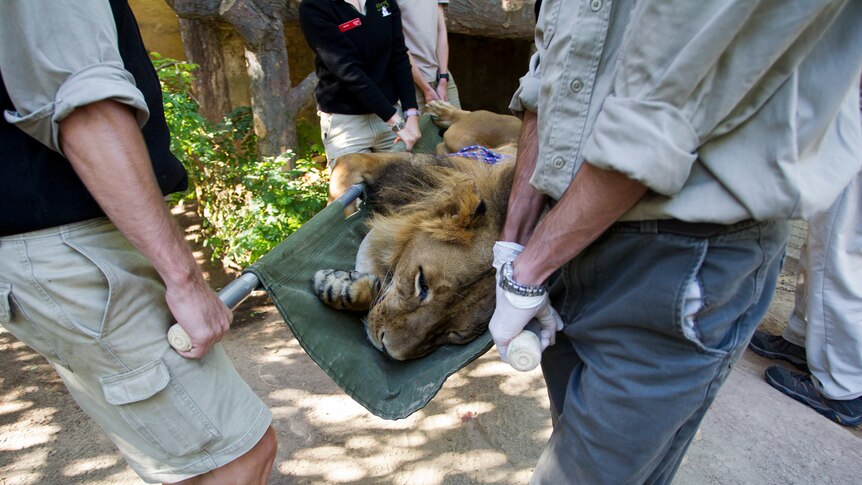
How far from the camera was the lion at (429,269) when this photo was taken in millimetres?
2111

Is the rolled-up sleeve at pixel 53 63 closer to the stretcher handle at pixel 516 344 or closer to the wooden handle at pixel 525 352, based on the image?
the stretcher handle at pixel 516 344

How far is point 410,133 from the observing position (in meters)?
3.80

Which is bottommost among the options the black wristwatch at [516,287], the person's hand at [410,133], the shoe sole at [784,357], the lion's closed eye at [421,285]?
the shoe sole at [784,357]

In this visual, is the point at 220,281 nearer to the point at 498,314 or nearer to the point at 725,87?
the point at 498,314

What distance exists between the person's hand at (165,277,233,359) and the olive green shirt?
1.12 meters

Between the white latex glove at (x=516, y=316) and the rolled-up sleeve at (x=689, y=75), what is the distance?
472 mm

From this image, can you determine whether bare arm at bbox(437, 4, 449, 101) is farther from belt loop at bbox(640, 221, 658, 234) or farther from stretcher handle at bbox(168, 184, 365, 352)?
belt loop at bbox(640, 221, 658, 234)

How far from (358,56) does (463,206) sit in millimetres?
1878

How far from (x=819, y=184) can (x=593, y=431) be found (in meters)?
0.79

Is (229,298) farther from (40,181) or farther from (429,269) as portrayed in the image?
(429,269)

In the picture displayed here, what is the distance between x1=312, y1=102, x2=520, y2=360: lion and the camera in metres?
2.11

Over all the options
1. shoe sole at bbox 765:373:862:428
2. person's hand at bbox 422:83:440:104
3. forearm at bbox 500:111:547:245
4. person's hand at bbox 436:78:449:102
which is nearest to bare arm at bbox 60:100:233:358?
forearm at bbox 500:111:547:245

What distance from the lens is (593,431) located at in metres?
1.39

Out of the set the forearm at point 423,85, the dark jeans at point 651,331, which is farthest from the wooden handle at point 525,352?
the forearm at point 423,85
